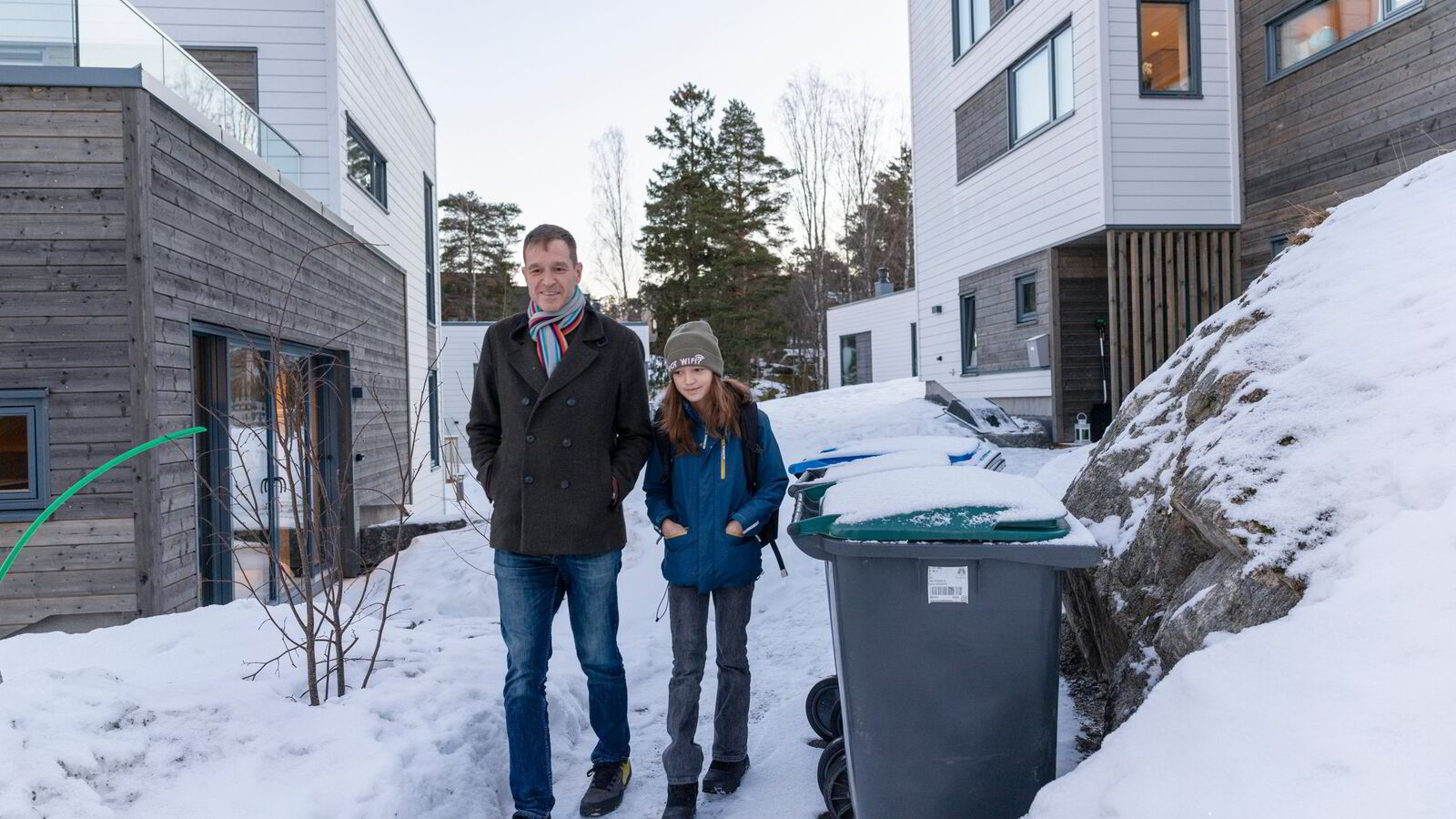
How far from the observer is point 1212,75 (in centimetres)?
1007

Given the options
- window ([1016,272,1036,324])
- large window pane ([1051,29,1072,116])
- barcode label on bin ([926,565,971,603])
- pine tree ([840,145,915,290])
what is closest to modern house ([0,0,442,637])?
barcode label on bin ([926,565,971,603])

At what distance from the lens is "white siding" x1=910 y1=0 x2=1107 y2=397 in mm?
10086

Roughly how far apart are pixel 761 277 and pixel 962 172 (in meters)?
19.1

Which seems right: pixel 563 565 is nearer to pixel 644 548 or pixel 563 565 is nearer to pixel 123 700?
pixel 123 700

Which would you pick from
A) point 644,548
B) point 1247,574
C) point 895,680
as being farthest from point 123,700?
point 644,548

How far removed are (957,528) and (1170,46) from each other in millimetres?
10014

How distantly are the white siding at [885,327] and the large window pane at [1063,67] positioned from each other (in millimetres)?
12882

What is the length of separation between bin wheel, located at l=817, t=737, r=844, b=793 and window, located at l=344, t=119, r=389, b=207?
9.65 metres

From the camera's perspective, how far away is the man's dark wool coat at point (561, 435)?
9.36 ft

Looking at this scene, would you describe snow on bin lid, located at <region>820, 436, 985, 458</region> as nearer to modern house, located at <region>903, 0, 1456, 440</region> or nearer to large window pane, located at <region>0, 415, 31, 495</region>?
large window pane, located at <region>0, 415, 31, 495</region>

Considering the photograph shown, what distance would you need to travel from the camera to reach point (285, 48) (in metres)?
9.91

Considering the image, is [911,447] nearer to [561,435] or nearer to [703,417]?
[703,417]

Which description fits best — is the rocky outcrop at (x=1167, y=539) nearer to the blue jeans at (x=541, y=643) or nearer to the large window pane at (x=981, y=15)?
the blue jeans at (x=541, y=643)

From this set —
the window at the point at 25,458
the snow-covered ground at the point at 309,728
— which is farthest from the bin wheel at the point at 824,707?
the window at the point at 25,458
